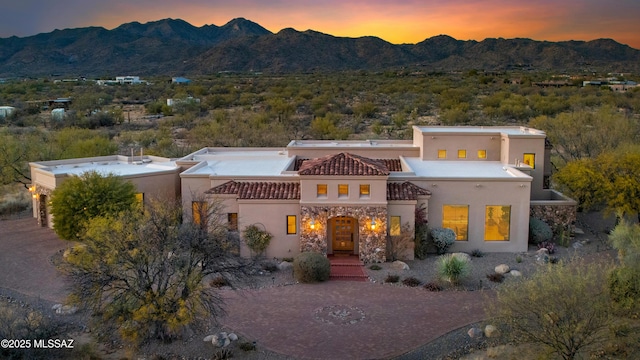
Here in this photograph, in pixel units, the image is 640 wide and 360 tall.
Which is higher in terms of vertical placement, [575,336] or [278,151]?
[278,151]

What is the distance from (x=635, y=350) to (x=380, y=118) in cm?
4608

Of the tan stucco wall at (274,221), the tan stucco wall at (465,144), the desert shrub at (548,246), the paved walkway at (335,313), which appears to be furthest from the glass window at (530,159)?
the tan stucco wall at (274,221)

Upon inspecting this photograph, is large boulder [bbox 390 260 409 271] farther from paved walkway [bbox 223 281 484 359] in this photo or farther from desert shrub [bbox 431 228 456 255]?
desert shrub [bbox 431 228 456 255]

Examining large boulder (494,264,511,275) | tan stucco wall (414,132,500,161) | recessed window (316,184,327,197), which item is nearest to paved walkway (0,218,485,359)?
large boulder (494,264,511,275)

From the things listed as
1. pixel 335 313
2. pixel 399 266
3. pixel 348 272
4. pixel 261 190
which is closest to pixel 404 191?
pixel 399 266

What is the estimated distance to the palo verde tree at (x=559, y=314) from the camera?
1231cm

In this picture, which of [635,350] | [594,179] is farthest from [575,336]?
[594,179]

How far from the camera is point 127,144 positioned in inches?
1780

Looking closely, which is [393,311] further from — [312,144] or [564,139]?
[564,139]

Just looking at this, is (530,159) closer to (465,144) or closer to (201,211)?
(465,144)

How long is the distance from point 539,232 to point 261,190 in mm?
10791

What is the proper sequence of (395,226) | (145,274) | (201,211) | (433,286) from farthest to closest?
(395,226), (433,286), (201,211), (145,274)

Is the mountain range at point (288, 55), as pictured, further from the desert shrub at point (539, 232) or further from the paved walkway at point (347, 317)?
the paved walkway at point (347, 317)

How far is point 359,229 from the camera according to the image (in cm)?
2133
